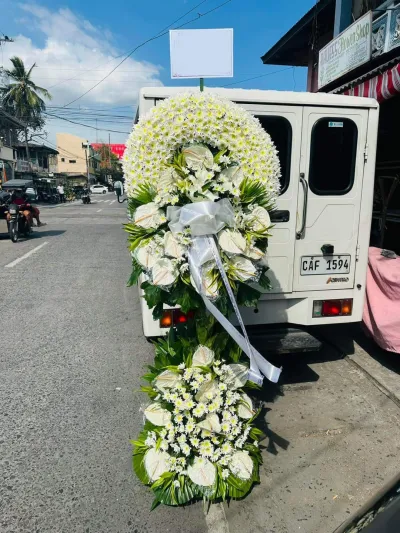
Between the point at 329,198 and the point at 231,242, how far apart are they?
179 cm

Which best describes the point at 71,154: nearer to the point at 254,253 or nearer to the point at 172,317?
the point at 172,317

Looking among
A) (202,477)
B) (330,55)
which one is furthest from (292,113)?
(330,55)

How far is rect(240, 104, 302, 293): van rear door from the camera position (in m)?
3.45

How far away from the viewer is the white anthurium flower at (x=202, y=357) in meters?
2.60

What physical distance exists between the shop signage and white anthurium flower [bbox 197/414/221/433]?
607 centimetres

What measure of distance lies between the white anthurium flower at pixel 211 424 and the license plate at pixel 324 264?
1.74 meters

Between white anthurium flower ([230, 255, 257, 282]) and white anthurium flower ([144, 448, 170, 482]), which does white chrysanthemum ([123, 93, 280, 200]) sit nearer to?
white anthurium flower ([230, 255, 257, 282])

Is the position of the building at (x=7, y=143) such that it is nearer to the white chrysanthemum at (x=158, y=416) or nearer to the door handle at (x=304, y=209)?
the door handle at (x=304, y=209)

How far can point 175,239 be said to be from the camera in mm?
2338

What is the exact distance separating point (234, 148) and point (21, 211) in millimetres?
11716

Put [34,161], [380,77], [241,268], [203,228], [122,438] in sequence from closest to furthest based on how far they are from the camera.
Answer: [203,228] → [241,268] → [122,438] → [380,77] → [34,161]

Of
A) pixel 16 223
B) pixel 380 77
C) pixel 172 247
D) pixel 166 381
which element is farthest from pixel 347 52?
pixel 16 223

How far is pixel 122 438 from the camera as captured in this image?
10.5 feet

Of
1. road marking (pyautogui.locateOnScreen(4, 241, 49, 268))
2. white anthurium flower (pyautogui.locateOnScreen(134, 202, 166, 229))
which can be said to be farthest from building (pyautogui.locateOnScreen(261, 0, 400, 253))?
road marking (pyautogui.locateOnScreen(4, 241, 49, 268))
